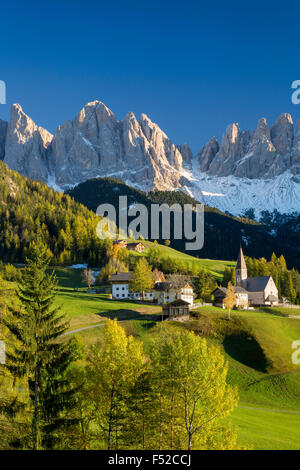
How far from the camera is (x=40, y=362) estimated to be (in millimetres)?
26828

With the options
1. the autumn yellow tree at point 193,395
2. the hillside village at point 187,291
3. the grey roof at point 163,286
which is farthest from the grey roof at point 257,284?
the autumn yellow tree at point 193,395

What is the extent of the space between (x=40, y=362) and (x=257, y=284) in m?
90.9

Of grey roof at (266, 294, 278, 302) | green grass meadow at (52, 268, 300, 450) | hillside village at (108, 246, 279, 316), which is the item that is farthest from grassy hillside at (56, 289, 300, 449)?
grey roof at (266, 294, 278, 302)

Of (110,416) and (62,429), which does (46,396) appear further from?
(110,416)

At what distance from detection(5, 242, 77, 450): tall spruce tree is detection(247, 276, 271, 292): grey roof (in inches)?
3421

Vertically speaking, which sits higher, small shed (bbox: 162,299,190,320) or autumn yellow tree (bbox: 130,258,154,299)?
autumn yellow tree (bbox: 130,258,154,299)

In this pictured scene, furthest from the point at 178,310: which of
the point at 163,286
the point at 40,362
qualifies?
the point at 40,362

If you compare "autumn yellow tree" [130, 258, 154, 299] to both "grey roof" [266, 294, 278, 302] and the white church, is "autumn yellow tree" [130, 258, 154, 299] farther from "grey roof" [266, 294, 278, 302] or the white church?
"grey roof" [266, 294, 278, 302]

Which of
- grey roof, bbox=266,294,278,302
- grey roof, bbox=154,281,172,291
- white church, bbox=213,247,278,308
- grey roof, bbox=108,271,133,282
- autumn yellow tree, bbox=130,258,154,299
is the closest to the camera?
white church, bbox=213,247,278,308

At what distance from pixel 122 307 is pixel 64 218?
77.1m

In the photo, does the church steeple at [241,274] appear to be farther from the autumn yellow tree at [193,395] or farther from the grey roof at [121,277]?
the autumn yellow tree at [193,395]

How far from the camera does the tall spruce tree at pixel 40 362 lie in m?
25.4

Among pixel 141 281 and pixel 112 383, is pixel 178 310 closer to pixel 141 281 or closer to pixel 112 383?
pixel 141 281

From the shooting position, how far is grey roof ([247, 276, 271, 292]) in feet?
350
